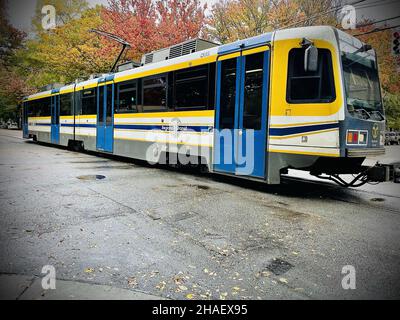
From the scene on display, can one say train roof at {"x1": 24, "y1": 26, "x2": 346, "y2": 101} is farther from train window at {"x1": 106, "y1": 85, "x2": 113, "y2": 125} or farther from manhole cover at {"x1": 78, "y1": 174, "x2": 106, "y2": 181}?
manhole cover at {"x1": 78, "y1": 174, "x2": 106, "y2": 181}

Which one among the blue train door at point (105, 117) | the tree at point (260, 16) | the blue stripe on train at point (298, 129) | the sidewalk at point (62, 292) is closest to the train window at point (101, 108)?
the blue train door at point (105, 117)

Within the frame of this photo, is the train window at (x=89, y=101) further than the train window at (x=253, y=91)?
Yes

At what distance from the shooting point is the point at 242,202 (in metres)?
6.14

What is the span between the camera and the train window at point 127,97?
35.3 feet

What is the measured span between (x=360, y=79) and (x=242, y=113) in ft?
8.84

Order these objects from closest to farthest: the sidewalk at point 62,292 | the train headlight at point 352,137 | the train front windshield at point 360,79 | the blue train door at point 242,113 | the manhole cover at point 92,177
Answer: the sidewalk at point 62,292
the train headlight at point 352,137
the train front windshield at point 360,79
the blue train door at point 242,113
the manhole cover at point 92,177

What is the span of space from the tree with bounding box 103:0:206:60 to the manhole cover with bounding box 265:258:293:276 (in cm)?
1889

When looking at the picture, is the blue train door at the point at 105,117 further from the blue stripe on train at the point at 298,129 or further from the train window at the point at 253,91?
the blue stripe on train at the point at 298,129

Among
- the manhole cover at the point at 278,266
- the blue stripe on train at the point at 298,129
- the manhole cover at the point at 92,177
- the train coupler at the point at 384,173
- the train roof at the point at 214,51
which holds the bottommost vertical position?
the manhole cover at the point at 278,266

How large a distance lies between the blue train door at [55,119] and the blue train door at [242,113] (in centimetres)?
1274

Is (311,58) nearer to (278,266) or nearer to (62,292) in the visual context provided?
(278,266)

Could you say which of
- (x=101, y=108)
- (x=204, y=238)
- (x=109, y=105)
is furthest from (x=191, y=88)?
(x=101, y=108)

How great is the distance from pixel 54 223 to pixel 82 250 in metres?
1.20
